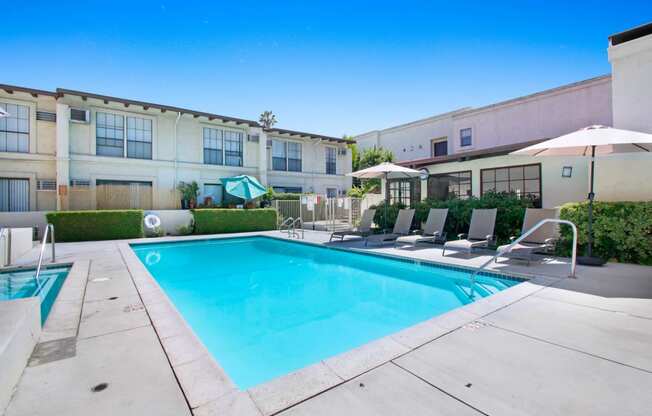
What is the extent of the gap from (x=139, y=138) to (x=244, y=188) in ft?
20.9

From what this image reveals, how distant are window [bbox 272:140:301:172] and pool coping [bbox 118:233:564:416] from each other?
1825 cm

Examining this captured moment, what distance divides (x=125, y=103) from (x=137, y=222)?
20.9 feet

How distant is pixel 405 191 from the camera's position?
15.7m

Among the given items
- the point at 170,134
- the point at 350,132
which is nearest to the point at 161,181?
the point at 170,134

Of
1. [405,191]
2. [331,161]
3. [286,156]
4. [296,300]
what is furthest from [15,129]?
[405,191]

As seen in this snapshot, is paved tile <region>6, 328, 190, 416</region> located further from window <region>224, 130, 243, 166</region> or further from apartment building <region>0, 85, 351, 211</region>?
window <region>224, 130, 243, 166</region>

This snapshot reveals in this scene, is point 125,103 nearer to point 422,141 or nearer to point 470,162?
point 470,162

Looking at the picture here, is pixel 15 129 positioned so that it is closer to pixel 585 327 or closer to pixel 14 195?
pixel 14 195

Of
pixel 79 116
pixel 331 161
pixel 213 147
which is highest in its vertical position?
pixel 79 116

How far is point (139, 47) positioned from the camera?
39.8 ft

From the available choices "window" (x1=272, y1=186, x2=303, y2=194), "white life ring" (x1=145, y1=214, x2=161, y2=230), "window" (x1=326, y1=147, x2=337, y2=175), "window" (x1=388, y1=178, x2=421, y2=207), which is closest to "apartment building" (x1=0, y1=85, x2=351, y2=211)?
"window" (x1=272, y1=186, x2=303, y2=194)

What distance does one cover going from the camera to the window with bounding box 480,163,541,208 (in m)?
11.2

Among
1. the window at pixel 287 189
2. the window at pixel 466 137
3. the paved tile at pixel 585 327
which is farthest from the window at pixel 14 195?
the window at pixel 466 137

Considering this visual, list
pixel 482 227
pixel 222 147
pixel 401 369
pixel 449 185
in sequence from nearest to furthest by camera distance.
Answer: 1. pixel 401 369
2. pixel 482 227
3. pixel 449 185
4. pixel 222 147
